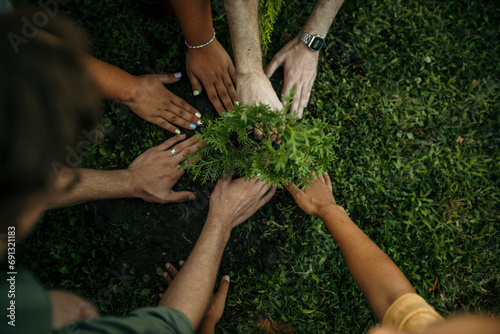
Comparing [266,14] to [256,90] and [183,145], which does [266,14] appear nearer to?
[256,90]

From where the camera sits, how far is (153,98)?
9.84 feet

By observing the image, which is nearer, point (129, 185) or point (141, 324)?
point (141, 324)

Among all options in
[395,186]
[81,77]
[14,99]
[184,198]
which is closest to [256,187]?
[184,198]

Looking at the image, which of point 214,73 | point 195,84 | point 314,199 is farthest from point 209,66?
point 314,199

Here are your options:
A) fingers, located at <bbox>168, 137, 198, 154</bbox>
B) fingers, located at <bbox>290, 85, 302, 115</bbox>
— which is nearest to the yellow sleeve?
fingers, located at <bbox>290, 85, 302, 115</bbox>

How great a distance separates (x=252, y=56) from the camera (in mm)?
2533

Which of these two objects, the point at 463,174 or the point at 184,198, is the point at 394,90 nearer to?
the point at 463,174

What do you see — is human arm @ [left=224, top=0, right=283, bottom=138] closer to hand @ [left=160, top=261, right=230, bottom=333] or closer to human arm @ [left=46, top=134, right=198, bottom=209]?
human arm @ [left=46, top=134, right=198, bottom=209]

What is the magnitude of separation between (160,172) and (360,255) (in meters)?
1.93

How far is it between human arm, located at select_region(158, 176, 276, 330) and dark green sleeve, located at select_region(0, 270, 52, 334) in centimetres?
81

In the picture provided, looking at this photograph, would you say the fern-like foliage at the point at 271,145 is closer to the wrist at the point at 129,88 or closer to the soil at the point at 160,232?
the soil at the point at 160,232

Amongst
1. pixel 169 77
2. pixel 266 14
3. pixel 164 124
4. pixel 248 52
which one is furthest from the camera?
pixel 169 77

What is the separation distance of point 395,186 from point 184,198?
2.23 m

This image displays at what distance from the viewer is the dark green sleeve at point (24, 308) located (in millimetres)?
1706
